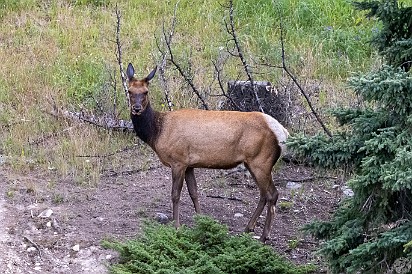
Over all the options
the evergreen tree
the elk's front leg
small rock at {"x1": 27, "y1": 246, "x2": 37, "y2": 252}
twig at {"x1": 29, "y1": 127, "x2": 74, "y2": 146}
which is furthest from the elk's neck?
the evergreen tree

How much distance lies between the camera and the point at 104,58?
520 inches

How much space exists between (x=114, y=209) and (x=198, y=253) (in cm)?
214

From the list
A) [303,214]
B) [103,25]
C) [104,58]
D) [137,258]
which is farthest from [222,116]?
[103,25]

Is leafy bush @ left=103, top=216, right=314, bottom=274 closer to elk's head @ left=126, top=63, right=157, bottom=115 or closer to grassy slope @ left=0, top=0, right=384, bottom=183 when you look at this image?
elk's head @ left=126, top=63, right=157, bottom=115

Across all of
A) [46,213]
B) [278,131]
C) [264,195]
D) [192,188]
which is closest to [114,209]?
[46,213]

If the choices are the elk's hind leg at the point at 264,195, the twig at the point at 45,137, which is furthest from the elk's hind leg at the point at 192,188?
the twig at the point at 45,137

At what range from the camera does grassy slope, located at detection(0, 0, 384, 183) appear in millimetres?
10828

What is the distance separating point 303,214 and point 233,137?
1.40 m

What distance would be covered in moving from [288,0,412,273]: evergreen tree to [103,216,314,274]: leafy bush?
0.71 m

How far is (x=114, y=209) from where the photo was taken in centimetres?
891

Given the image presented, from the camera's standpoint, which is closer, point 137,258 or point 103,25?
point 137,258

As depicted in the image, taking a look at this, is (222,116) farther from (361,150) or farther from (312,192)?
(361,150)

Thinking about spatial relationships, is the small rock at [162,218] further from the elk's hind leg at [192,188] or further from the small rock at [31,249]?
the small rock at [31,249]

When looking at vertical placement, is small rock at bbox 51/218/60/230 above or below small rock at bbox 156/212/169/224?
above
